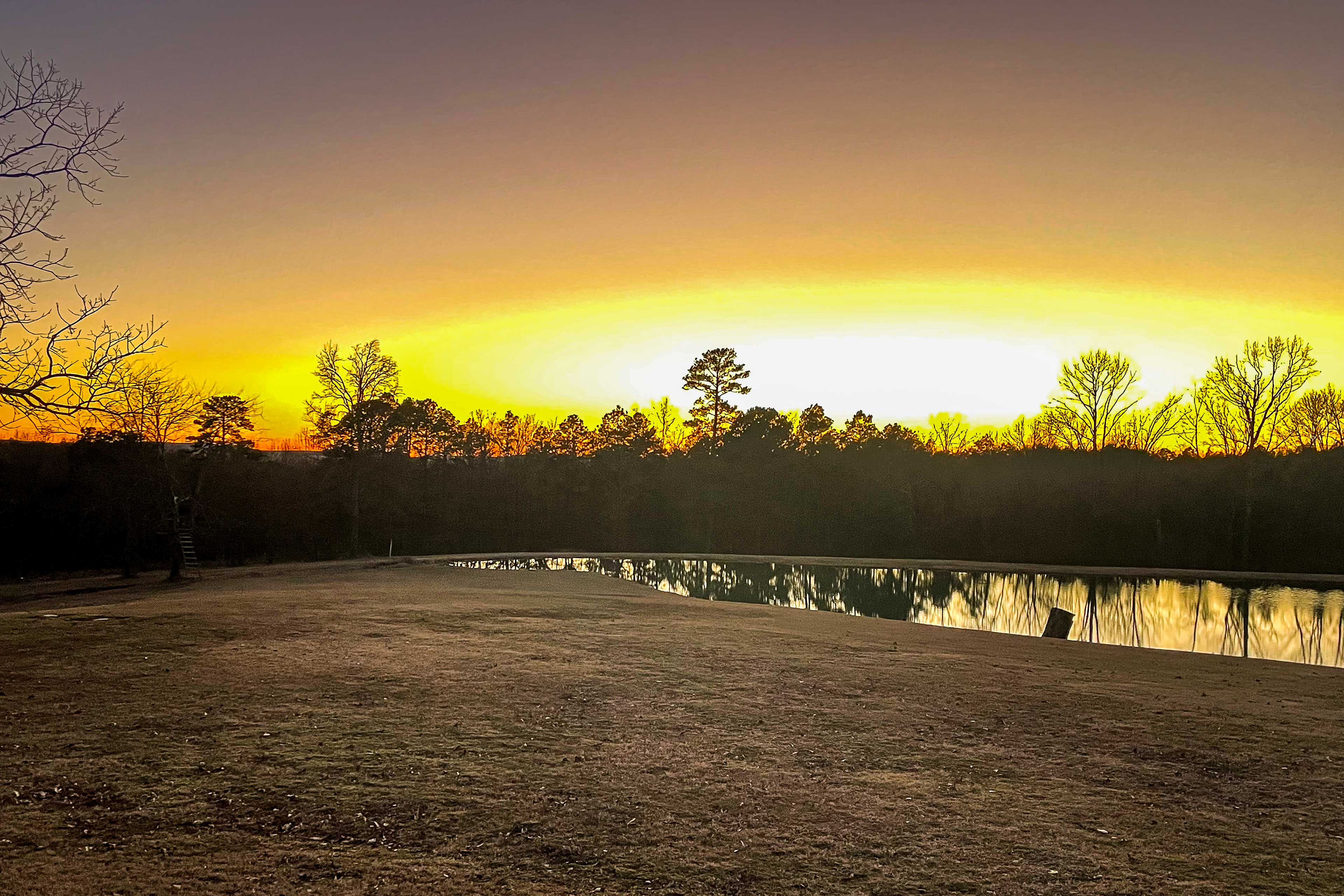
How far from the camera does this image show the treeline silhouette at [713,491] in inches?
1213

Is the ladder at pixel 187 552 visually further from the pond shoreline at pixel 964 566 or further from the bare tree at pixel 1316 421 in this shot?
the bare tree at pixel 1316 421

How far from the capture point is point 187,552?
930 inches

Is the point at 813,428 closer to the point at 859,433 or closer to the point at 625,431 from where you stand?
the point at 859,433

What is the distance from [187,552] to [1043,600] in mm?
24212

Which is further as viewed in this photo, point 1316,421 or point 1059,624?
point 1316,421

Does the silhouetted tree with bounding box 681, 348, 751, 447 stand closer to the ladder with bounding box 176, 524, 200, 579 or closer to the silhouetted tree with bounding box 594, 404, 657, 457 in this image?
the silhouetted tree with bounding box 594, 404, 657, 457

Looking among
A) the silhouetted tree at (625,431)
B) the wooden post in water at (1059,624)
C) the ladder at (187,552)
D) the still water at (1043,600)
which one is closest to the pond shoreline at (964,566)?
the still water at (1043,600)

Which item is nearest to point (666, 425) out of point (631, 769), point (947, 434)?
point (947, 434)

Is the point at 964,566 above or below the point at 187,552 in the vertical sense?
above

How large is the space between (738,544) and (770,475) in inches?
179

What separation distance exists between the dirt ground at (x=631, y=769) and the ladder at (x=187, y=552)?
37.3ft

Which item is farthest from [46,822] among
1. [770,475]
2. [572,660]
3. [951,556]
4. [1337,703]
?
[770,475]

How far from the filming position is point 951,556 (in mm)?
40188

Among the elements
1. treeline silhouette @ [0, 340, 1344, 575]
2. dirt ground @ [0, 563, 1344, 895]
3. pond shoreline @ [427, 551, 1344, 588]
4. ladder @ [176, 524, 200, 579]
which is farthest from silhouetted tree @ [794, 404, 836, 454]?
dirt ground @ [0, 563, 1344, 895]
